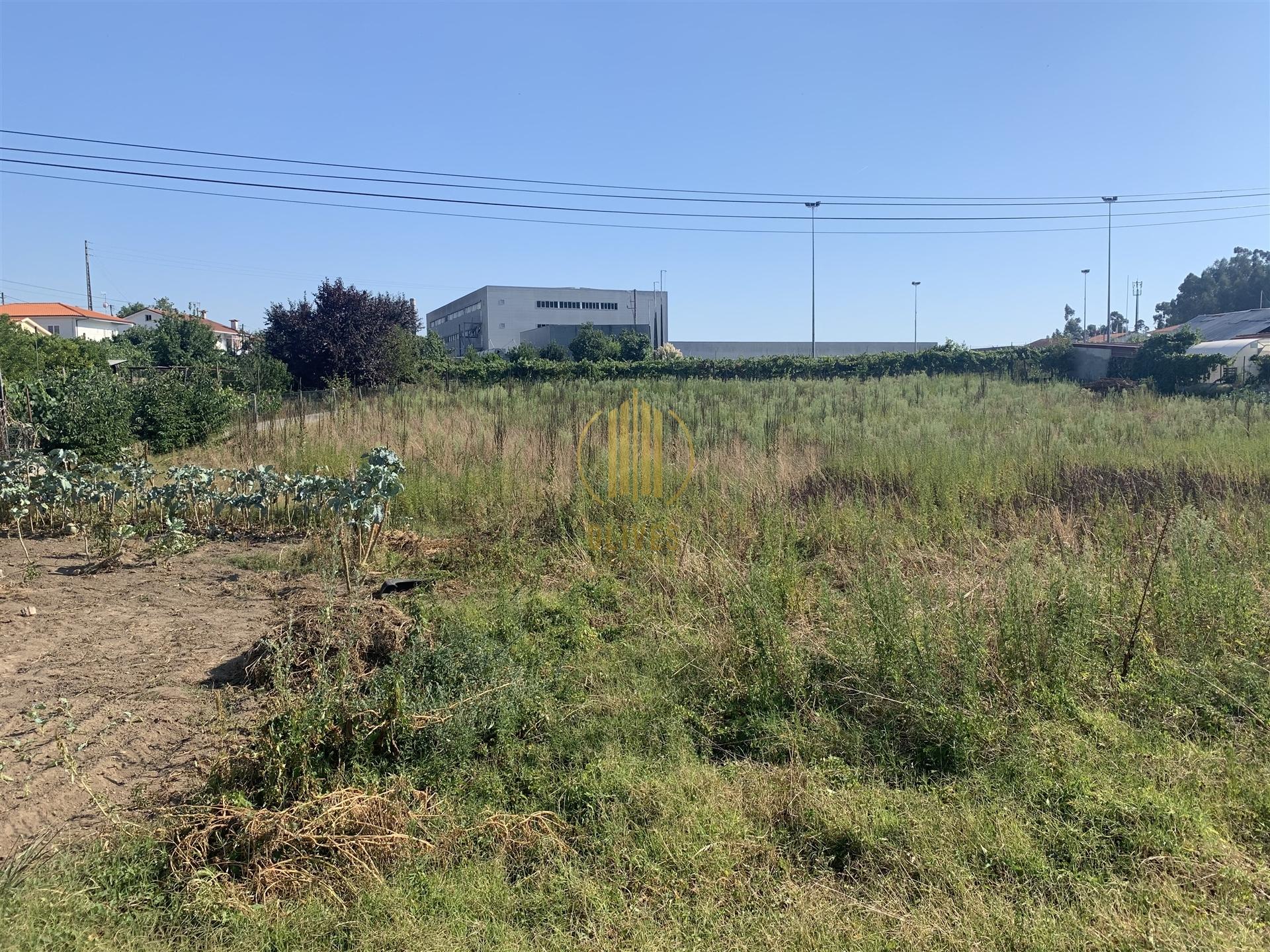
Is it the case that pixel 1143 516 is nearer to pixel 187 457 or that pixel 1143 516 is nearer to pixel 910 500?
pixel 910 500

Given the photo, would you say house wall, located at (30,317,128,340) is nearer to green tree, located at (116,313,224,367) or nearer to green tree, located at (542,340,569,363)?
green tree, located at (116,313,224,367)

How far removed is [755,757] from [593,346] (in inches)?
1793

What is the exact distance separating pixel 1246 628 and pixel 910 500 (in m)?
3.49

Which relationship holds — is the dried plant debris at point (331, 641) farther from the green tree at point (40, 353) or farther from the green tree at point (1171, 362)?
the green tree at point (1171, 362)

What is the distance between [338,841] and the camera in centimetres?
287

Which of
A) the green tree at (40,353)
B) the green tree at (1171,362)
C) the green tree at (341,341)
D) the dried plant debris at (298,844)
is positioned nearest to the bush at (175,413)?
the green tree at (40,353)

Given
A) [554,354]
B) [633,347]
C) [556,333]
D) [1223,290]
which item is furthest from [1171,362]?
[1223,290]

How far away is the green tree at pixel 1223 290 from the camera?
227 feet

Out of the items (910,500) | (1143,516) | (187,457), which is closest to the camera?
(1143,516)

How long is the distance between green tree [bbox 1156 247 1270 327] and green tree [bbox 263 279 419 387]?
74.0m

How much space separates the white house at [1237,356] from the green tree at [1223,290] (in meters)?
44.9

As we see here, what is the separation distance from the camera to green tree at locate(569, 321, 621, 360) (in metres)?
46.9

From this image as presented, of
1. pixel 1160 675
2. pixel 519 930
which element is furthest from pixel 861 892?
pixel 1160 675

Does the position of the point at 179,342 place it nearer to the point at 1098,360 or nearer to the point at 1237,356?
the point at 1098,360
